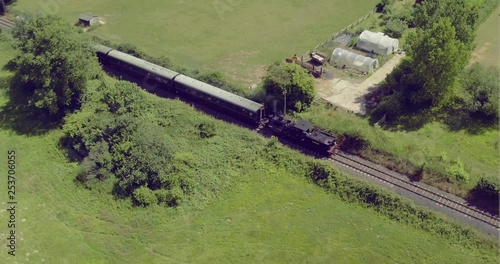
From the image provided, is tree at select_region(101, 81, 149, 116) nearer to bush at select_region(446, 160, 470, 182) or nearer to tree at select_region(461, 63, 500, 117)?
bush at select_region(446, 160, 470, 182)

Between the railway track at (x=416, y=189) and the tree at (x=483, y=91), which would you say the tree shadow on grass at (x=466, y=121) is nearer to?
the tree at (x=483, y=91)

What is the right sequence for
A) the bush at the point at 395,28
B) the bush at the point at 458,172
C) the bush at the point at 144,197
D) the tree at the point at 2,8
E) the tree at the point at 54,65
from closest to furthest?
1. the bush at the point at 458,172
2. the bush at the point at 144,197
3. the tree at the point at 54,65
4. the bush at the point at 395,28
5. the tree at the point at 2,8

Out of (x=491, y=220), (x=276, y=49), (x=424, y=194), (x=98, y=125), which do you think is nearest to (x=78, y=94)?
(x=98, y=125)

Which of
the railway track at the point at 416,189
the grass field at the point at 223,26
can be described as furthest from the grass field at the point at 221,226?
the grass field at the point at 223,26

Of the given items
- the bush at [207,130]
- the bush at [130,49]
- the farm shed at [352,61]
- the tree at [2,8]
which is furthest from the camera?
the tree at [2,8]

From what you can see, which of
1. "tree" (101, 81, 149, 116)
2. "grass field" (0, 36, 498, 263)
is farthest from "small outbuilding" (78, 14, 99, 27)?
"grass field" (0, 36, 498, 263)

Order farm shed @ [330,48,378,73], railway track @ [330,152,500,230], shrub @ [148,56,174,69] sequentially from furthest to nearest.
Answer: shrub @ [148,56,174,69] < farm shed @ [330,48,378,73] < railway track @ [330,152,500,230]
